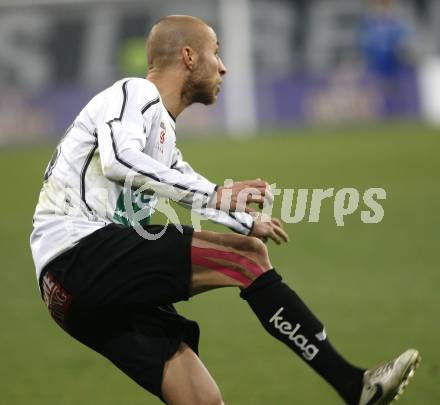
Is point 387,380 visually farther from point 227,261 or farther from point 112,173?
point 112,173

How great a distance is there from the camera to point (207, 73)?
15.6ft

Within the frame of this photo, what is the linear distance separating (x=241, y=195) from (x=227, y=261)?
0.31 meters

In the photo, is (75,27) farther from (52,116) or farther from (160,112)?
(160,112)

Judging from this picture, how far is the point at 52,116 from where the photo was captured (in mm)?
23094

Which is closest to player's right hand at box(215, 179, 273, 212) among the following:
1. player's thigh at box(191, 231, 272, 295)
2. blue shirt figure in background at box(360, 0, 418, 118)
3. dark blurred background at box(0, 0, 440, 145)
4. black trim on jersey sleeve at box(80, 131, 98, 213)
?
player's thigh at box(191, 231, 272, 295)

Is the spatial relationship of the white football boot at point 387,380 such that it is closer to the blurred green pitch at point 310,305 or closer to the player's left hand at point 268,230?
the player's left hand at point 268,230

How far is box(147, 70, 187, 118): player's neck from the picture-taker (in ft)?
15.5

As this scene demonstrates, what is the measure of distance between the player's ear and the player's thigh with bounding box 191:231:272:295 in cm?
89

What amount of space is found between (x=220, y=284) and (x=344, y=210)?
8.51 metres

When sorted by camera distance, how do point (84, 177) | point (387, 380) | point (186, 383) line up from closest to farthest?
point (387, 380), point (84, 177), point (186, 383)

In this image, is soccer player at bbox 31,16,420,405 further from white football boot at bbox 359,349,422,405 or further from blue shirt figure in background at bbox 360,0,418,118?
blue shirt figure in background at bbox 360,0,418,118

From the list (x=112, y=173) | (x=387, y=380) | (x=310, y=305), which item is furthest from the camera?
(x=310, y=305)

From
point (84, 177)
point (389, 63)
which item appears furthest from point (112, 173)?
point (389, 63)

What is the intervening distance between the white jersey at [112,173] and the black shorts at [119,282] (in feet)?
0.33
